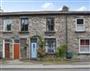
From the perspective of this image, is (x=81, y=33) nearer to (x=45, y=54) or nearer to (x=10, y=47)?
(x=45, y=54)

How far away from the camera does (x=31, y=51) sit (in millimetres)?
29656

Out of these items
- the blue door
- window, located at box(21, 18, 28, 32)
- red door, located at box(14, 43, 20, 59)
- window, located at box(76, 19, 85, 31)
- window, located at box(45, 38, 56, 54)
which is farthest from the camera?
window, located at box(21, 18, 28, 32)

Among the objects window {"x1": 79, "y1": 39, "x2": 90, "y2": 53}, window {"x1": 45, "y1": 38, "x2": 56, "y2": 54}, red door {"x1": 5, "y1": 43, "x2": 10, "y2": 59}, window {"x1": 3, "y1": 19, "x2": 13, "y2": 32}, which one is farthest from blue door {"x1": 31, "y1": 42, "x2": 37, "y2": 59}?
window {"x1": 79, "y1": 39, "x2": 90, "y2": 53}

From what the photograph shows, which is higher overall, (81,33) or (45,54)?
(81,33)

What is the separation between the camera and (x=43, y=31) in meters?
29.3

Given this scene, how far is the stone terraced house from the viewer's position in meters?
29.0

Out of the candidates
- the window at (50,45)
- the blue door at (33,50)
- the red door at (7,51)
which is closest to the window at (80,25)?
the window at (50,45)

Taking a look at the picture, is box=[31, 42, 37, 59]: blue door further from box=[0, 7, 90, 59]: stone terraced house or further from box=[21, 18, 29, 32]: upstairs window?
box=[21, 18, 29, 32]: upstairs window

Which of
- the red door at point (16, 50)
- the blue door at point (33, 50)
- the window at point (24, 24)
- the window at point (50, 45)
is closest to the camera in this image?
the window at point (50, 45)

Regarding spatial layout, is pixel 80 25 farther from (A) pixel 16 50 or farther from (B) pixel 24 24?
(A) pixel 16 50

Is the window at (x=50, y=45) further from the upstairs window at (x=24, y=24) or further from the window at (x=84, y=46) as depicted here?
the window at (x=84, y=46)

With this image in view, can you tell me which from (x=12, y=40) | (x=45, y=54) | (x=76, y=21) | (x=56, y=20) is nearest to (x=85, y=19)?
(x=76, y=21)

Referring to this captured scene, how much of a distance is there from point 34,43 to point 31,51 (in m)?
0.84

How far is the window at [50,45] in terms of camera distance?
29047 mm
